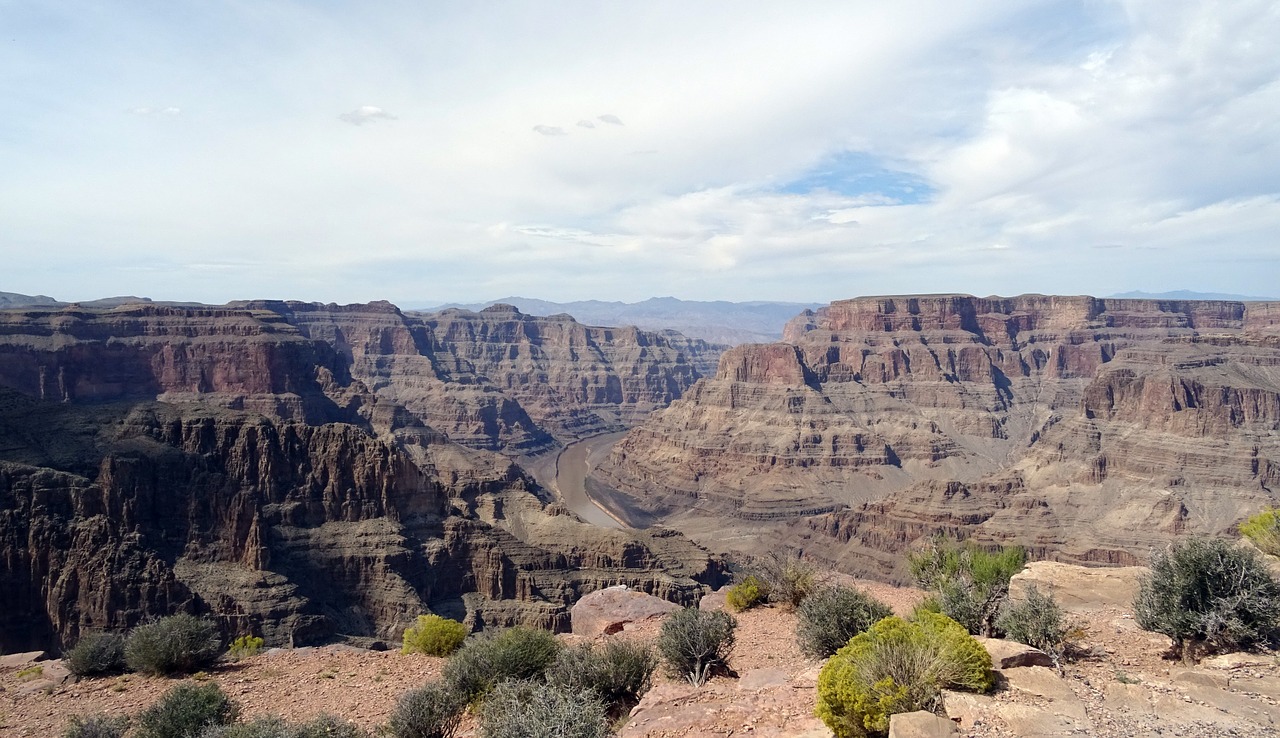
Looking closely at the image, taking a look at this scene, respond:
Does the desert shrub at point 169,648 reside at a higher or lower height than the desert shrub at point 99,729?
lower

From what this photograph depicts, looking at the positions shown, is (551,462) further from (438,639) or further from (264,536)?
(438,639)

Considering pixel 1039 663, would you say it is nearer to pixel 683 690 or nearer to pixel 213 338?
pixel 683 690

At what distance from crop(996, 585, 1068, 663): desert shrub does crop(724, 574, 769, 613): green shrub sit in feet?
38.5

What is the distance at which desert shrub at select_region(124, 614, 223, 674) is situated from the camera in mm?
23141

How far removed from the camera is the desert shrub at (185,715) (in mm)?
16098

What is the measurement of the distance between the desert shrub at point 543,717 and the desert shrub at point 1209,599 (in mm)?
12764

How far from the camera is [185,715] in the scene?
16469mm

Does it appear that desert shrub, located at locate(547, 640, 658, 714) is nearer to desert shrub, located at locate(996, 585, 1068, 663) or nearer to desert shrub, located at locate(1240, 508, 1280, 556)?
desert shrub, located at locate(996, 585, 1068, 663)

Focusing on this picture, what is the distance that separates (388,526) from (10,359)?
2889 inches

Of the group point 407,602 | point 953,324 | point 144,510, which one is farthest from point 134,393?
point 953,324

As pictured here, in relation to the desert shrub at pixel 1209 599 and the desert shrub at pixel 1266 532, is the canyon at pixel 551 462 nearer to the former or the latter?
the desert shrub at pixel 1266 532

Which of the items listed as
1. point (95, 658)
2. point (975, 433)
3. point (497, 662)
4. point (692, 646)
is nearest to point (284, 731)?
point (497, 662)

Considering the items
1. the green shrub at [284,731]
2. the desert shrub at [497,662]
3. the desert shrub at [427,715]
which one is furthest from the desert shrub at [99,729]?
the desert shrub at [497,662]

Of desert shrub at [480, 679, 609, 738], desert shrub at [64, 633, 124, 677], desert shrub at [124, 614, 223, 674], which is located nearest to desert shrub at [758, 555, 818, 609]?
desert shrub at [480, 679, 609, 738]
